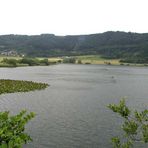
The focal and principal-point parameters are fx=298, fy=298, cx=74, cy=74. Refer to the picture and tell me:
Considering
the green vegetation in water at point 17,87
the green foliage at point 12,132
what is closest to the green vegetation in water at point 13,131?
the green foliage at point 12,132

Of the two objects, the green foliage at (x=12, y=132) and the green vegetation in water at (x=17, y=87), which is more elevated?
the green foliage at (x=12, y=132)

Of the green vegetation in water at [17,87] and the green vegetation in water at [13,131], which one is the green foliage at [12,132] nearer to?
the green vegetation in water at [13,131]

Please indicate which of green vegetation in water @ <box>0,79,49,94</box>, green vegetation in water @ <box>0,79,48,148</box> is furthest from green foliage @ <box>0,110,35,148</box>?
green vegetation in water @ <box>0,79,49,94</box>

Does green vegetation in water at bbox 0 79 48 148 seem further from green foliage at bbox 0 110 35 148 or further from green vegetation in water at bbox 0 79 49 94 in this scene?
green vegetation in water at bbox 0 79 49 94

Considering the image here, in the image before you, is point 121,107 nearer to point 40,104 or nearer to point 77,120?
point 77,120

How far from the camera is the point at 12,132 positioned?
46.3 ft

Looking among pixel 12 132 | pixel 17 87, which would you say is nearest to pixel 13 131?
pixel 12 132

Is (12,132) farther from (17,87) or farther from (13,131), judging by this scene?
(17,87)

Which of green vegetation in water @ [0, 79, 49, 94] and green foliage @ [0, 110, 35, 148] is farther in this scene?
green vegetation in water @ [0, 79, 49, 94]

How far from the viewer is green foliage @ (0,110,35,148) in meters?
13.0

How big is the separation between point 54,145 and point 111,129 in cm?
1504

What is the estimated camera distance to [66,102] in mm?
92938

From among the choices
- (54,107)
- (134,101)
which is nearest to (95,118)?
(54,107)

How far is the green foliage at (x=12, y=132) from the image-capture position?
13.0 meters
